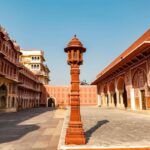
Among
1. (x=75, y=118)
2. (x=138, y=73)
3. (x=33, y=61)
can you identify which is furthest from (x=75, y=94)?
(x=33, y=61)

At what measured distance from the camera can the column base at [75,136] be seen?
5.21 metres

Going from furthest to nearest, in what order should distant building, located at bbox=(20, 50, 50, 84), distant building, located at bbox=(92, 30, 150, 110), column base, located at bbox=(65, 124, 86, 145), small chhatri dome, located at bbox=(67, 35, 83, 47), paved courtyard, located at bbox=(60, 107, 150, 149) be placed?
distant building, located at bbox=(20, 50, 50, 84) < distant building, located at bbox=(92, 30, 150, 110) < small chhatri dome, located at bbox=(67, 35, 83, 47) < column base, located at bbox=(65, 124, 86, 145) < paved courtyard, located at bbox=(60, 107, 150, 149)

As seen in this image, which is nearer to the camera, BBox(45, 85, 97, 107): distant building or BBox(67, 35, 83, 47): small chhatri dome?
BBox(67, 35, 83, 47): small chhatri dome

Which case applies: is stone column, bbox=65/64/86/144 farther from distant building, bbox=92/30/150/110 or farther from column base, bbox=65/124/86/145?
distant building, bbox=92/30/150/110

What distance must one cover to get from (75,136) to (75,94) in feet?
4.09

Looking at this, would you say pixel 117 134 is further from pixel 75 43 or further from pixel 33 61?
pixel 33 61

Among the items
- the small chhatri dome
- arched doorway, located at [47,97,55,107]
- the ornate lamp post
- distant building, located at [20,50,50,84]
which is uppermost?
distant building, located at [20,50,50,84]

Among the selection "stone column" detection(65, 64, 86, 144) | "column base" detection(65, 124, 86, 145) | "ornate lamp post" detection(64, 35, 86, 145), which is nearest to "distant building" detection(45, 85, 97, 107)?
"ornate lamp post" detection(64, 35, 86, 145)

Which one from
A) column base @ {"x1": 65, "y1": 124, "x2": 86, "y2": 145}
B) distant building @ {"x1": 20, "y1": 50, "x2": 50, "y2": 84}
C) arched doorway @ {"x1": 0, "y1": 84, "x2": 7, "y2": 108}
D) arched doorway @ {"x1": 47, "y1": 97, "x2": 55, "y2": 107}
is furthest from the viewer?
distant building @ {"x1": 20, "y1": 50, "x2": 50, "y2": 84}

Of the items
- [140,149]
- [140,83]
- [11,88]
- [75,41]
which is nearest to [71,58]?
[75,41]

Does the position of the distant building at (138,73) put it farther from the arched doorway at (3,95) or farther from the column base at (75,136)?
the arched doorway at (3,95)

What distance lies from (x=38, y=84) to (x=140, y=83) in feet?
119

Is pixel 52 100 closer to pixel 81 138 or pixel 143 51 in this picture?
pixel 143 51

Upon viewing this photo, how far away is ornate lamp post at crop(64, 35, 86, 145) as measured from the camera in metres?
5.30
